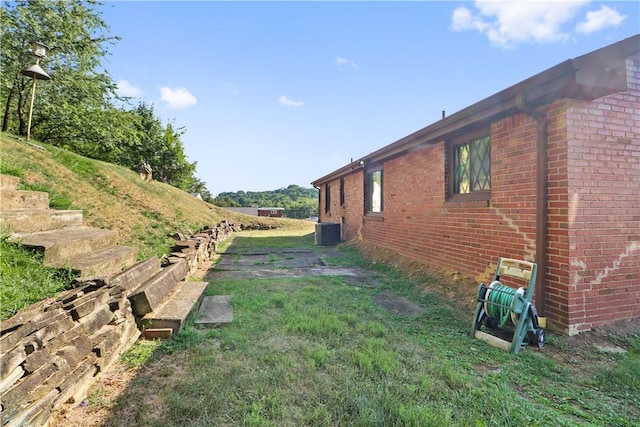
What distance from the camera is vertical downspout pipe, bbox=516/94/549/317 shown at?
3.54m

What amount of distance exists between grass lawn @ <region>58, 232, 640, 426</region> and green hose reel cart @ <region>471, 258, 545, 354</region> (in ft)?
0.42

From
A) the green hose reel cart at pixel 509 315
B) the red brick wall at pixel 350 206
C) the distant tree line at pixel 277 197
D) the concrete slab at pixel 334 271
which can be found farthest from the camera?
the distant tree line at pixel 277 197

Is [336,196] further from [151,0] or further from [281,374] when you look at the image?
[281,374]

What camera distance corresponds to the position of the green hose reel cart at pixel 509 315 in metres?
2.99

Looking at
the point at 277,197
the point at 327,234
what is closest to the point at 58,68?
the point at 327,234

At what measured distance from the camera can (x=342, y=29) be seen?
8.09 meters

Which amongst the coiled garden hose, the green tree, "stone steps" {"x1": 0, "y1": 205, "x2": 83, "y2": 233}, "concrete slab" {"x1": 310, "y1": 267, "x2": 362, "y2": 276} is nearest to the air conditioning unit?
"concrete slab" {"x1": 310, "y1": 267, "x2": 362, "y2": 276}

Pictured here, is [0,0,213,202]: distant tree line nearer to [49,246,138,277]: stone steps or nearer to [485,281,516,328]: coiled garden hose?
[49,246,138,277]: stone steps

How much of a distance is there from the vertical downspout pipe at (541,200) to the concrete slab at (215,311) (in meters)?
3.73

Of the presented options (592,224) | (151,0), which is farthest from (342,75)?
(592,224)

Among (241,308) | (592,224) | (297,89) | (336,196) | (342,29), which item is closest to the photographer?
(592,224)

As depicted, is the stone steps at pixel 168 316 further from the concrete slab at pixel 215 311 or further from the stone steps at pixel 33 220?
the stone steps at pixel 33 220

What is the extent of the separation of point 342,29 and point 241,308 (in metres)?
7.63

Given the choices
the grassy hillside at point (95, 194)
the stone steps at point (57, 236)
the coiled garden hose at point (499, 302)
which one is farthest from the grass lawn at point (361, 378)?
the grassy hillside at point (95, 194)
